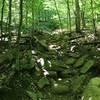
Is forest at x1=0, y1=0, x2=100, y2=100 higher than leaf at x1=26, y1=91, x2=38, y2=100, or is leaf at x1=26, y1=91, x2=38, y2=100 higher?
forest at x1=0, y1=0, x2=100, y2=100

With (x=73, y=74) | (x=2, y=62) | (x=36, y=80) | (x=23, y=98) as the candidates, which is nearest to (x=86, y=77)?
(x=73, y=74)

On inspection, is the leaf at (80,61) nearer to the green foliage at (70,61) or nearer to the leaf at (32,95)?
Answer: the green foliage at (70,61)

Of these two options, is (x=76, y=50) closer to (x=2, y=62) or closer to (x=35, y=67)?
(x=35, y=67)

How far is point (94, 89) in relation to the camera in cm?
661

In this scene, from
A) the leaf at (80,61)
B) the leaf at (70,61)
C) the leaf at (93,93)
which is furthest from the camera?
the leaf at (70,61)

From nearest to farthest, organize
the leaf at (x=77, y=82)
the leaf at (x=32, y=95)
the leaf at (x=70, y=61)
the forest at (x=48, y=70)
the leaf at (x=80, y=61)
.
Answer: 1. the leaf at (x=32, y=95)
2. the forest at (x=48, y=70)
3. the leaf at (x=77, y=82)
4. the leaf at (x=80, y=61)
5. the leaf at (x=70, y=61)

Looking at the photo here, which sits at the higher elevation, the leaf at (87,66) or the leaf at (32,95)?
the leaf at (87,66)

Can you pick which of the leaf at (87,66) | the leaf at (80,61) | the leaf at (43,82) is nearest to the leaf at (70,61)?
the leaf at (80,61)

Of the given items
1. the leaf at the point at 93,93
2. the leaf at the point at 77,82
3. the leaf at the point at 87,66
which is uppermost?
the leaf at the point at 87,66

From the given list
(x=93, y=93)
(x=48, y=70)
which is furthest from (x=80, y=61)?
(x=93, y=93)

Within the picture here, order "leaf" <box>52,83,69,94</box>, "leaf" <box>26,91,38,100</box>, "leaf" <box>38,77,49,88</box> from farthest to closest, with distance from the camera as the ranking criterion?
"leaf" <box>38,77,49,88</box> → "leaf" <box>52,83,69,94</box> → "leaf" <box>26,91,38,100</box>

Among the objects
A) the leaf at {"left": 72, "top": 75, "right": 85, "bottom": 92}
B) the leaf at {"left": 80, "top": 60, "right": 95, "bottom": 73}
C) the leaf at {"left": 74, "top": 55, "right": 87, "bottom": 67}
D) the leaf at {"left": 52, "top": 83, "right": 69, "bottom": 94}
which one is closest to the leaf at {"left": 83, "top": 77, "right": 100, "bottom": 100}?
the leaf at {"left": 72, "top": 75, "right": 85, "bottom": 92}

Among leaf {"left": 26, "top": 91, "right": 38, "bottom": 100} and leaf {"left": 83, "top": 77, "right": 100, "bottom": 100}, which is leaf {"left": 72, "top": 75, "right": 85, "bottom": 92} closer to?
leaf {"left": 83, "top": 77, "right": 100, "bottom": 100}

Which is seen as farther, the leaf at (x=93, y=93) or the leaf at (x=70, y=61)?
the leaf at (x=70, y=61)
